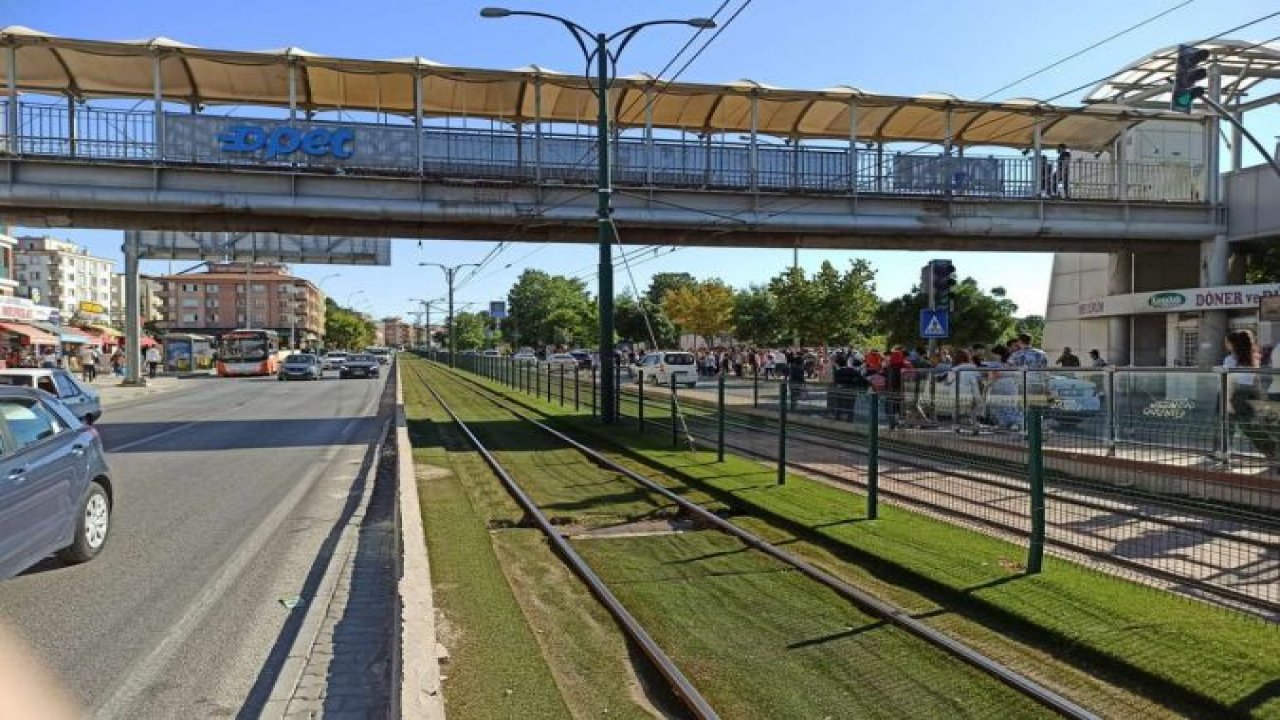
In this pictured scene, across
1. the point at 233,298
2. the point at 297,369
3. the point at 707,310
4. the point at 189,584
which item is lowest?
the point at 189,584

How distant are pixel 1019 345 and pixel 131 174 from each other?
59.8 ft

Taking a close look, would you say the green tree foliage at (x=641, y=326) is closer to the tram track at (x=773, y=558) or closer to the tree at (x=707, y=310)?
the tree at (x=707, y=310)

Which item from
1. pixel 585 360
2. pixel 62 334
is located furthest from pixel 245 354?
pixel 585 360

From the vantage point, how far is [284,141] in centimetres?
2083

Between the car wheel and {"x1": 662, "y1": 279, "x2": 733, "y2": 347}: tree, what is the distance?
6950 cm

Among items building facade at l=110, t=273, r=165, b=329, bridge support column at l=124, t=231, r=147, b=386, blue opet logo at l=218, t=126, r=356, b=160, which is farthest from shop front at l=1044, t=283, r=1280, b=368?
building facade at l=110, t=273, r=165, b=329

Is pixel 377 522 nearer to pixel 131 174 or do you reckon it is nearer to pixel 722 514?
pixel 722 514

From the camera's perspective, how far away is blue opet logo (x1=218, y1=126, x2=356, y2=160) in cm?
2072

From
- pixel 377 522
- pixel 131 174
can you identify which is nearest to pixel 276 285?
pixel 131 174

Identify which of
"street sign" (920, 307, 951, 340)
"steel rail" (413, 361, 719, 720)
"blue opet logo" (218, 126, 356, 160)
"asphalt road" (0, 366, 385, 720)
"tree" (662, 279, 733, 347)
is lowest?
"asphalt road" (0, 366, 385, 720)

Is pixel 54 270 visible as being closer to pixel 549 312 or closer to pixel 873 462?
pixel 549 312

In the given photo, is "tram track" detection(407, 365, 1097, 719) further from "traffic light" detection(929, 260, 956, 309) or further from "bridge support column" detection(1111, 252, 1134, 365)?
"bridge support column" detection(1111, 252, 1134, 365)

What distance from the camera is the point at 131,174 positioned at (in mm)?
20000

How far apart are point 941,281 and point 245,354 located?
5072 cm
